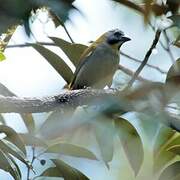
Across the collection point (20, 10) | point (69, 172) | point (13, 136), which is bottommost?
point (69, 172)

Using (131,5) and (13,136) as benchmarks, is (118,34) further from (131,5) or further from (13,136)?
(131,5)

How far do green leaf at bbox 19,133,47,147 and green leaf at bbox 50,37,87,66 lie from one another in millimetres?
531

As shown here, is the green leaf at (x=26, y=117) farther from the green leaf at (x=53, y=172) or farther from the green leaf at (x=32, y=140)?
the green leaf at (x=53, y=172)

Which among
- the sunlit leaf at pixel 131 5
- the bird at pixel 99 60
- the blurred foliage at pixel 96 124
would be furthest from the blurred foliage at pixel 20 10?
the bird at pixel 99 60

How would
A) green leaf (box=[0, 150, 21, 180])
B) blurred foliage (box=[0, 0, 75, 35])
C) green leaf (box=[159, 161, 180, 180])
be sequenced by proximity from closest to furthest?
blurred foliage (box=[0, 0, 75, 35]) → green leaf (box=[159, 161, 180, 180]) → green leaf (box=[0, 150, 21, 180])

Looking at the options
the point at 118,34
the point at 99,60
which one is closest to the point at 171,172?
the point at 99,60

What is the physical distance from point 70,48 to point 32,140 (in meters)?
0.78

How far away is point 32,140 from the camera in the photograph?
0.97 m

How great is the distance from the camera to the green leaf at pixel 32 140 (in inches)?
37.1

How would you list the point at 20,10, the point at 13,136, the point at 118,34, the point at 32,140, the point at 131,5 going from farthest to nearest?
1. the point at 118,34
2. the point at 13,136
3. the point at 32,140
4. the point at 131,5
5. the point at 20,10

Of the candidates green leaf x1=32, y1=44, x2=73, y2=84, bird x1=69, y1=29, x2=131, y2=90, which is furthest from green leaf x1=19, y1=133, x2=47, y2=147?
bird x1=69, y1=29, x2=131, y2=90

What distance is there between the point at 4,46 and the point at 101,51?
235 cm

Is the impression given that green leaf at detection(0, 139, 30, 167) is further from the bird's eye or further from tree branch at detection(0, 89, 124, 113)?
the bird's eye

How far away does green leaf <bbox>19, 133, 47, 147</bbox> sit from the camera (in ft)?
3.09
